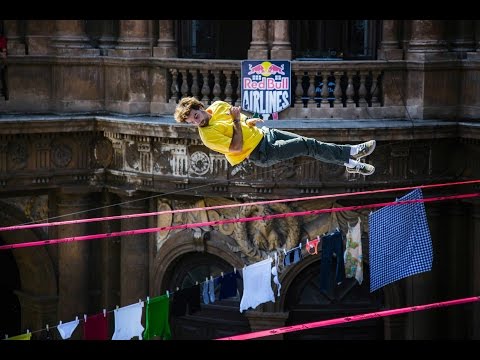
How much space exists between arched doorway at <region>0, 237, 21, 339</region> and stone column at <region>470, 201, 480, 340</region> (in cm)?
641

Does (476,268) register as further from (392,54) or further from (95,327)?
(95,327)

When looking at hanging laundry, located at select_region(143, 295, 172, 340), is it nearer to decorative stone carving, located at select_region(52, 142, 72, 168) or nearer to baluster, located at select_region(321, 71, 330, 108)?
decorative stone carving, located at select_region(52, 142, 72, 168)

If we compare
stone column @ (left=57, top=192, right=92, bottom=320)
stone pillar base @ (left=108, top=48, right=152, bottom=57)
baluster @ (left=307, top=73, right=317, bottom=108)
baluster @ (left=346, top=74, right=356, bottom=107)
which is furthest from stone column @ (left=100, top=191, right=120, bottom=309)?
→ baluster @ (left=346, top=74, right=356, bottom=107)

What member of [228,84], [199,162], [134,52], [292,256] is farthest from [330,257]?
[134,52]

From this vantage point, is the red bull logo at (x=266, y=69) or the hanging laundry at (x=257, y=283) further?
the red bull logo at (x=266, y=69)

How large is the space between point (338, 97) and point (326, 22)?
170 centimetres

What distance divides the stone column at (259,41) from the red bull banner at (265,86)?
290mm

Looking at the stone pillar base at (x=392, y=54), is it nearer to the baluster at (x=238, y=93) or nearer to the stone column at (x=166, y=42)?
the baluster at (x=238, y=93)

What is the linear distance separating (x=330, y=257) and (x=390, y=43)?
9.88 ft

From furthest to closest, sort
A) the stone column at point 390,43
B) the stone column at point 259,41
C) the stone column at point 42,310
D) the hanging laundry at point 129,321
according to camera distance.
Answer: the stone column at point 42,310 → the stone column at point 390,43 → the stone column at point 259,41 → the hanging laundry at point 129,321

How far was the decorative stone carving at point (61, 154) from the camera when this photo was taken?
19.3 metres

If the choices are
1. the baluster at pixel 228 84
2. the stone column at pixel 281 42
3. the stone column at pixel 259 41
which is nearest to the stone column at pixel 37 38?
the baluster at pixel 228 84

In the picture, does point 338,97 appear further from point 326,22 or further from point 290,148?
point 290,148

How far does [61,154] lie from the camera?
19.3 metres
